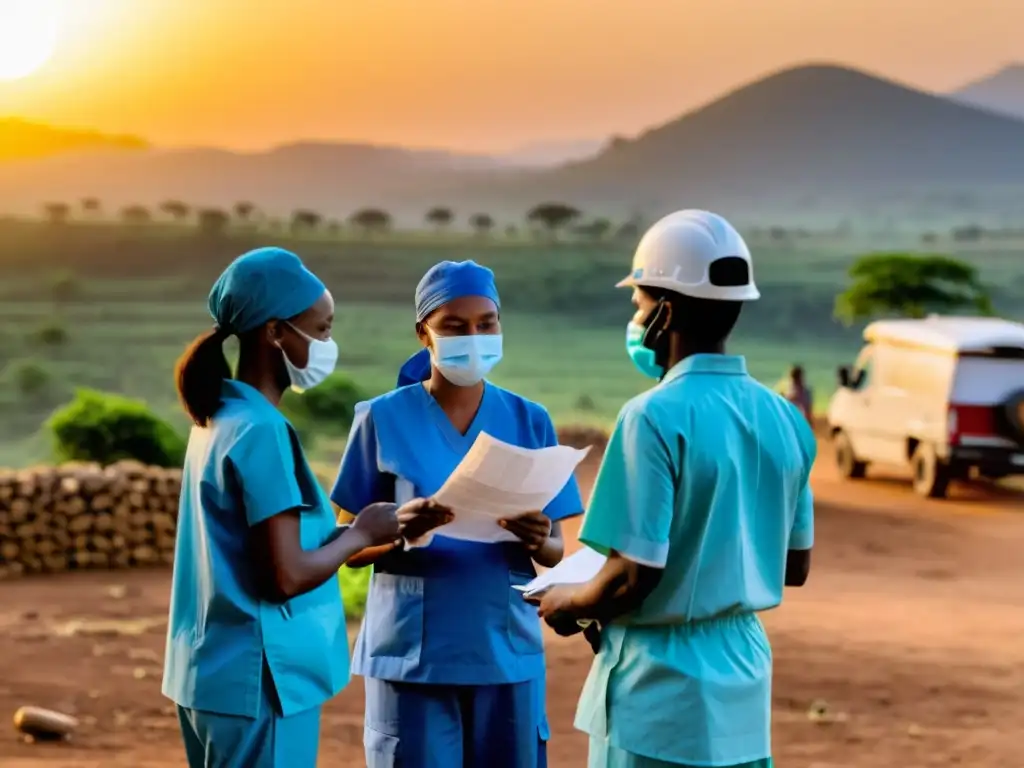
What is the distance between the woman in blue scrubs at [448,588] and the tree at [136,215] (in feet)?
96.4

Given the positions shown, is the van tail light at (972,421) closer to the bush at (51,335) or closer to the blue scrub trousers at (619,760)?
the blue scrub trousers at (619,760)

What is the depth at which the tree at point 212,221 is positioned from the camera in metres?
32.2

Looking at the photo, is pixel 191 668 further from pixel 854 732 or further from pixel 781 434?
pixel 854 732

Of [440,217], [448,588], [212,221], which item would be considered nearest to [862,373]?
[448,588]

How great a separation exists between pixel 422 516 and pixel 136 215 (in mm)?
30093

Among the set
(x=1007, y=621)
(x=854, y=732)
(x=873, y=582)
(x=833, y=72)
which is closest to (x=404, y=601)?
(x=854, y=732)

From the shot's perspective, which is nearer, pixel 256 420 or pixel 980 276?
pixel 256 420

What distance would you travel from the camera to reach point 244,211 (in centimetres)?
3366

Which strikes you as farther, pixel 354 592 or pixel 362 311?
pixel 362 311

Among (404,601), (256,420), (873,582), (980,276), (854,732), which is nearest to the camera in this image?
(256,420)

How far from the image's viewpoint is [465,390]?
11.7 ft

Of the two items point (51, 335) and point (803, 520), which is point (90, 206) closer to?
point (51, 335)

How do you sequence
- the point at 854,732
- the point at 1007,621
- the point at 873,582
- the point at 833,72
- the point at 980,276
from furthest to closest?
the point at 833,72, the point at 980,276, the point at 873,582, the point at 1007,621, the point at 854,732

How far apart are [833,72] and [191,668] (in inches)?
2666
